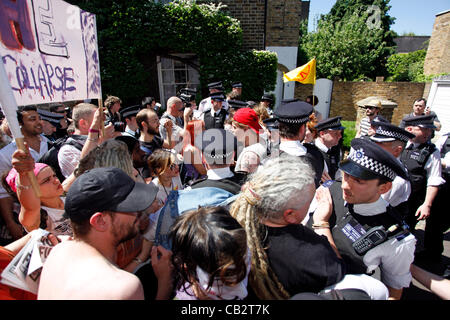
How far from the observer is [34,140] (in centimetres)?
326

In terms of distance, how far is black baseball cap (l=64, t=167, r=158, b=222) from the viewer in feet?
4.28

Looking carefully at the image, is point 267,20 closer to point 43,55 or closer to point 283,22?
point 283,22

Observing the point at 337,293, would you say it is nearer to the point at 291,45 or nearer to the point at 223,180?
the point at 223,180

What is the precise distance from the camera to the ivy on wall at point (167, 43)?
7977mm

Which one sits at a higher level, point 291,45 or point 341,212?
point 291,45

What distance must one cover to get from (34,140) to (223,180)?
276 centimetres

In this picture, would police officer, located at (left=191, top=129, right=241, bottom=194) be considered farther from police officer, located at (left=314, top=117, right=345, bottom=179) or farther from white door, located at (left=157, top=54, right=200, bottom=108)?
white door, located at (left=157, top=54, right=200, bottom=108)

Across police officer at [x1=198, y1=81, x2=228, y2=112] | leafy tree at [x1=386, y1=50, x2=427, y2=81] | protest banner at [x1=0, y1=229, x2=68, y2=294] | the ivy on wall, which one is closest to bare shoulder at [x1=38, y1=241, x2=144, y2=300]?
protest banner at [x1=0, y1=229, x2=68, y2=294]

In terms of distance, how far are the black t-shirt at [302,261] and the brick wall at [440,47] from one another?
69.9 feet

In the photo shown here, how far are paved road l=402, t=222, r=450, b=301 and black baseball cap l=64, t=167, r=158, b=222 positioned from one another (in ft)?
11.5

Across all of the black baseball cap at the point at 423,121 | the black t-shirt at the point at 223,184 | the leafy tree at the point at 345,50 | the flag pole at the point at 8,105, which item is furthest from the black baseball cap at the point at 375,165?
the leafy tree at the point at 345,50

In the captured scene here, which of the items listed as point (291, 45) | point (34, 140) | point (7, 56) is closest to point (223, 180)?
point (7, 56)

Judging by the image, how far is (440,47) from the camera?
1672 centimetres
